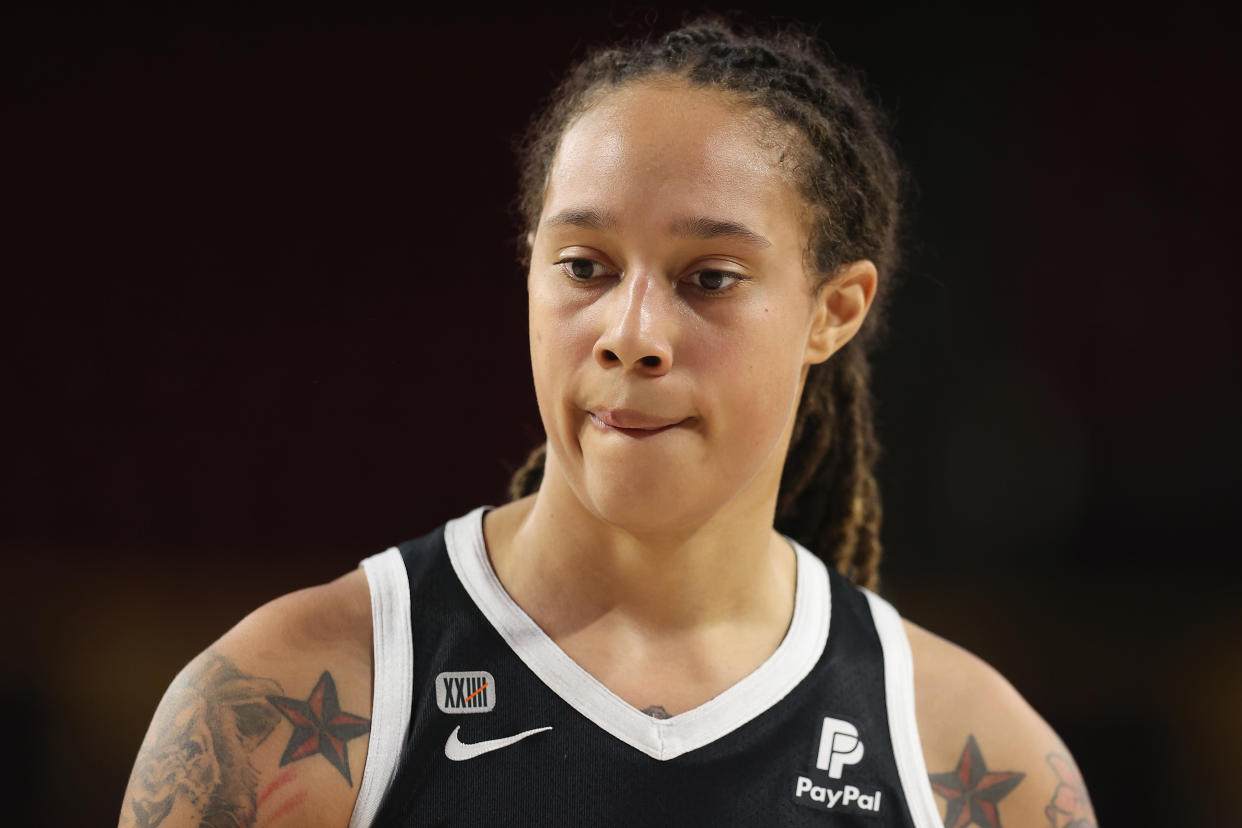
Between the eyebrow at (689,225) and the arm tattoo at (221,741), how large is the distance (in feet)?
2.23

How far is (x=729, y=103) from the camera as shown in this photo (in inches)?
70.2

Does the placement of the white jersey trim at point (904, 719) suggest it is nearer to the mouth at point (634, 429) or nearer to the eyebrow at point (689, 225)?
the mouth at point (634, 429)

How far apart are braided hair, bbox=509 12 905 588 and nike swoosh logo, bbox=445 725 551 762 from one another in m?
0.57

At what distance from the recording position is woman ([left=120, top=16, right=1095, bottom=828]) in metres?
1.67

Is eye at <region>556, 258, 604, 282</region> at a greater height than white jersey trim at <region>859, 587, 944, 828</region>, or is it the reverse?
eye at <region>556, 258, 604, 282</region>

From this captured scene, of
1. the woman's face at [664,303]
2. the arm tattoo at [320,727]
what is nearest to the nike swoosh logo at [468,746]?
the arm tattoo at [320,727]

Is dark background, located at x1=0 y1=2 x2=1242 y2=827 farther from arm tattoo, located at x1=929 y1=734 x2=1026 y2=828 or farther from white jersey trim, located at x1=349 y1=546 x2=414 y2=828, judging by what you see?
arm tattoo, located at x1=929 y1=734 x2=1026 y2=828

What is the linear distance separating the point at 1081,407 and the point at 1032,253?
57cm

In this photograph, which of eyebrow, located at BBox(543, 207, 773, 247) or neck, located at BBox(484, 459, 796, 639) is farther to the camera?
neck, located at BBox(484, 459, 796, 639)

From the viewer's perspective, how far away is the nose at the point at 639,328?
1658 millimetres

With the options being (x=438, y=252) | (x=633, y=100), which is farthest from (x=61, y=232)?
(x=633, y=100)

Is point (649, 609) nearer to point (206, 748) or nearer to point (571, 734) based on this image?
point (571, 734)

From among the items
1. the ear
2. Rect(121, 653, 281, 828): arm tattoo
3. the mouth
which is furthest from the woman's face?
Rect(121, 653, 281, 828): arm tattoo

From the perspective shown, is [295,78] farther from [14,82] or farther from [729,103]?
[729,103]
